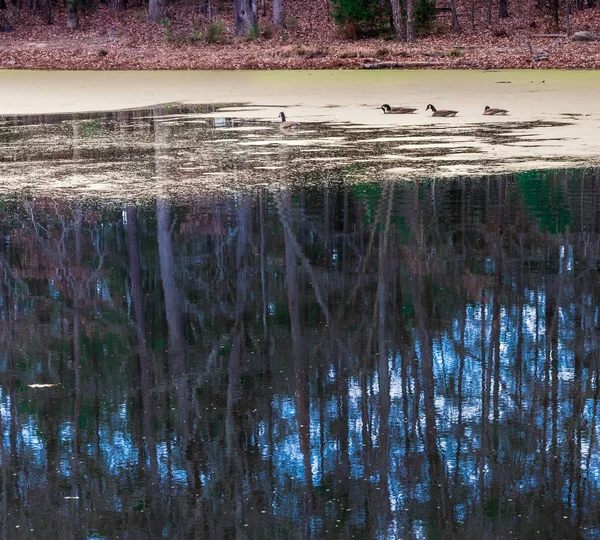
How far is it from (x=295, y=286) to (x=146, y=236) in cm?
213

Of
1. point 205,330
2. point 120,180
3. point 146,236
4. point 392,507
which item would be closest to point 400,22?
point 120,180

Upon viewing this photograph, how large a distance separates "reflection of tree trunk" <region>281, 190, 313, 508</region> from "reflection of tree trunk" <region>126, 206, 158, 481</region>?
60cm

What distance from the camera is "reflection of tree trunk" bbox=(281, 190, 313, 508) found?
4.61 metres

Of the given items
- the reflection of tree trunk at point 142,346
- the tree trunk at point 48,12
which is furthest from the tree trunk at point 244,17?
the reflection of tree trunk at point 142,346

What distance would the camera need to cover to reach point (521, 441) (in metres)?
4.66

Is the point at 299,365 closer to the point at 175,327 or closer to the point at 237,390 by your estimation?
the point at 237,390

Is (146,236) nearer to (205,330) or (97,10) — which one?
(205,330)

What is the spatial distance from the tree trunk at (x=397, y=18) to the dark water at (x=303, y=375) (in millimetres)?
28000

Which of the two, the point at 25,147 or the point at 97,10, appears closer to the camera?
the point at 25,147

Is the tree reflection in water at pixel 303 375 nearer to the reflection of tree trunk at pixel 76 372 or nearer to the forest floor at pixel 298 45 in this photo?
the reflection of tree trunk at pixel 76 372

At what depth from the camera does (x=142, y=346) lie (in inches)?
242

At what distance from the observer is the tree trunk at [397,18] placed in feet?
120

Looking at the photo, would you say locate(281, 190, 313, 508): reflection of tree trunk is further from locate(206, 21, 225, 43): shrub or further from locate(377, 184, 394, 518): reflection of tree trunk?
locate(206, 21, 225, 43): shrub

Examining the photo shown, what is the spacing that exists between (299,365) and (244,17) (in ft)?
124
